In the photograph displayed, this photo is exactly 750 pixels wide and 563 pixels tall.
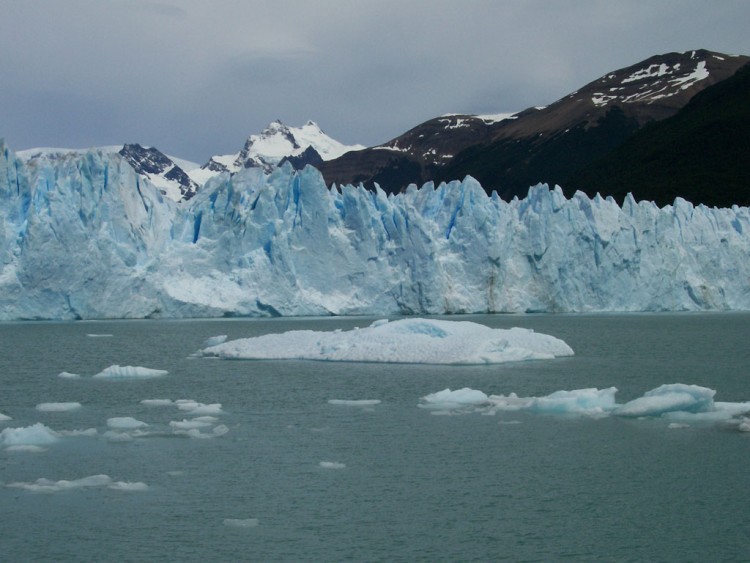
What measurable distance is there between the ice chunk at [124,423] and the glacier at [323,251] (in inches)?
854

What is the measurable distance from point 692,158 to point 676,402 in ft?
206

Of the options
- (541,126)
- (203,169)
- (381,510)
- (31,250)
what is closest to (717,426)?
(381,510)

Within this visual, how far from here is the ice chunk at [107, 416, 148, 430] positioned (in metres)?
12.1

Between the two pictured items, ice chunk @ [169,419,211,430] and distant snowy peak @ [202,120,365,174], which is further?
Result: distant snowy peak @ [202,120,365,174]

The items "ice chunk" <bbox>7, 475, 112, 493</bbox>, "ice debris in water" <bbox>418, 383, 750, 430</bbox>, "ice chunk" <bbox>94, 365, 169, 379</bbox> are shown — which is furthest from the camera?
"ice chunk" <bbox>94, 365, 169, 379</bbox>

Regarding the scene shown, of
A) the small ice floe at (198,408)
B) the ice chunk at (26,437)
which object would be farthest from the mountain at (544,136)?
the ice chunk at (26,437)

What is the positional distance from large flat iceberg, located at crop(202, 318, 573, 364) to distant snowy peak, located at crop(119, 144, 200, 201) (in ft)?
361

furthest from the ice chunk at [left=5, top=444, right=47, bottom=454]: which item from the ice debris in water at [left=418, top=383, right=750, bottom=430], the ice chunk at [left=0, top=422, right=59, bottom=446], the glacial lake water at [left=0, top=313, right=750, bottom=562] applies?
the ice debris in water at [left=418, top=383, right=750, bottom=430]

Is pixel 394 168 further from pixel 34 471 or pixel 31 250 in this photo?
pixel 34 471

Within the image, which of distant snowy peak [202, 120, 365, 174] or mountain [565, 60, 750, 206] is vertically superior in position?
distant snowy peak [202, 120, 365, 174]

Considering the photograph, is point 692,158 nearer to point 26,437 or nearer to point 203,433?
point 203,433

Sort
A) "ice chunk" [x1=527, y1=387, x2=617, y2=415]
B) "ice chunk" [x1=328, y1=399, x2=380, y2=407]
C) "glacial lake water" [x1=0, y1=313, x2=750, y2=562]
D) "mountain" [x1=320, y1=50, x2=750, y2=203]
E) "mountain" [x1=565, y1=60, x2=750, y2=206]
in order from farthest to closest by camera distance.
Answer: "mountain" [x1=320, y1=50, x2=750, y2=203]
"mountain" [x1=565, y1=60, x2=750, y2=206]
"ice chunk" [x1=328, y1=399, x2=380, y2=407]
"ice chunk" [x1=527, y1=387, x2=617, y2=415]
"glacial lake water" [x1=0, y1=313, x2=750, y2=562]

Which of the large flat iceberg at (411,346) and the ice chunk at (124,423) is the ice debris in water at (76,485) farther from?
the large flat iceberg at (411,346)

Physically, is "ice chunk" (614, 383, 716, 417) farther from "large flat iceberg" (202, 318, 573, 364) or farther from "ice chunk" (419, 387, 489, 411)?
"large flat iceberg" (202, 318, 573, 364)
